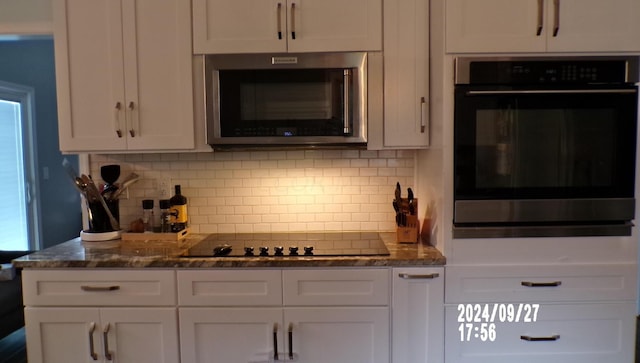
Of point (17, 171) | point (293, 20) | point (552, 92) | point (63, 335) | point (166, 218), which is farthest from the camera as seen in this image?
point (17, 171)

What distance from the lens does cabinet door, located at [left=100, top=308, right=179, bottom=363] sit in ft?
5.71

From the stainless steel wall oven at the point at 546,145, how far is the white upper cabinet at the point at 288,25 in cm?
51

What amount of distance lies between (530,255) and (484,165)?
0.45 meters

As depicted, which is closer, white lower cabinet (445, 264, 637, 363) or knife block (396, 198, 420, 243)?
white lower cabinet (445, 264, 637, 363)

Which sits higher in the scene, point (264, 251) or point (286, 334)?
point (264, 251)

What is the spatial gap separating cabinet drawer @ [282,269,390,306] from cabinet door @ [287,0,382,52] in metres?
1.06

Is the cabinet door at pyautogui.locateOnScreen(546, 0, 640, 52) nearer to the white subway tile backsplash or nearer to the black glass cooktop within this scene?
the white subway tile backsplash

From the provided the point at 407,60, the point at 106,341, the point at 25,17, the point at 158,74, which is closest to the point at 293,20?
the point at 407,60

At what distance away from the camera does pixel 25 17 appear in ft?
7.27

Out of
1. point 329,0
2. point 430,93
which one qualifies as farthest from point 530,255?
point 329,0

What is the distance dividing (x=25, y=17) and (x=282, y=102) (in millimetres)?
1632

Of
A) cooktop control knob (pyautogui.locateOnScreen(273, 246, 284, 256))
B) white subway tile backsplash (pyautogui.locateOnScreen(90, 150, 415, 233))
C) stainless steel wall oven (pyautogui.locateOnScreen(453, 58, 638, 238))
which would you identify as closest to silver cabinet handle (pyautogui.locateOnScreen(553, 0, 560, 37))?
stainless steel wall oven (pyautogui.locateOnScreen(453, 58, 638, 238))

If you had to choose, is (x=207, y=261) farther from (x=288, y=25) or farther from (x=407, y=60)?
(x=407, y=60)

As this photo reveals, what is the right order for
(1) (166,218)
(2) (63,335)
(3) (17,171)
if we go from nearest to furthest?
(2) (63,335), (1) (166,218), (3) (17,171)
